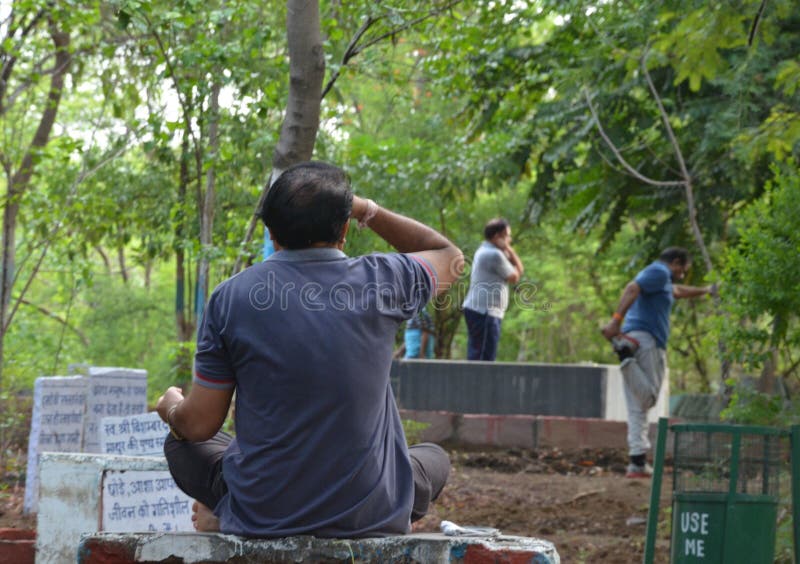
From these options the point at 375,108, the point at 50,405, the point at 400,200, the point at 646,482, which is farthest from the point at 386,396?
the point at 375,108

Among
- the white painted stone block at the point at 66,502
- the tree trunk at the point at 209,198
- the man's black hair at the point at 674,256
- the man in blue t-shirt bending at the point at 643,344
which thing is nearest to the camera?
the white painted stone block at the point at 66,502

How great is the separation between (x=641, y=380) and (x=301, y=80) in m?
5.99

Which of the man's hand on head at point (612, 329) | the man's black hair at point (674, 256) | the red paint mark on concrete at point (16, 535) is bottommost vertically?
the red paint mark on concrete at point (16, 535)

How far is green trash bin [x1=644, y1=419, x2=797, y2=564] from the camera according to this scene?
16.7 ft

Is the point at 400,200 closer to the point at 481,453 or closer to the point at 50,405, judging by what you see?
the point at 481,453

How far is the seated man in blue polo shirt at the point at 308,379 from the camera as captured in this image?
312 cm

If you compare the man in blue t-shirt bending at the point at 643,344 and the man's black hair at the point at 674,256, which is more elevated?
the man's black hair at the point at 674,256

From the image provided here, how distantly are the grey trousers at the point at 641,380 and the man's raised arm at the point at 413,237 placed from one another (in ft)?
22.4

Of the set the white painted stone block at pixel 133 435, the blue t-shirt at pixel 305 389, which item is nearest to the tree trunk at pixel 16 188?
the white painted stone block at pixel 133 435

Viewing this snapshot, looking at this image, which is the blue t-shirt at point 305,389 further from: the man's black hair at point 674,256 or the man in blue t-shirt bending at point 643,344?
the man's black hair at point 674,256

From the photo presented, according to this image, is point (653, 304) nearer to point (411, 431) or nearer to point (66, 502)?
point (411, 431)

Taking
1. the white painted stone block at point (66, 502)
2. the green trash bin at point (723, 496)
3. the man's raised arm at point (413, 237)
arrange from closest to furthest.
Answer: the man's raised arm at point (413, 237) < the white painted stone block at point (66, 502) < the green trash bin at point (723, 496)

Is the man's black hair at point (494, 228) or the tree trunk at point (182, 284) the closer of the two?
the tree trunk at point (182, 284)

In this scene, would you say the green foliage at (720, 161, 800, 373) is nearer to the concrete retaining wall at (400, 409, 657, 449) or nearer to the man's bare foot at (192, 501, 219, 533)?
the man's bare foot at (192, 501, 219, 533)
